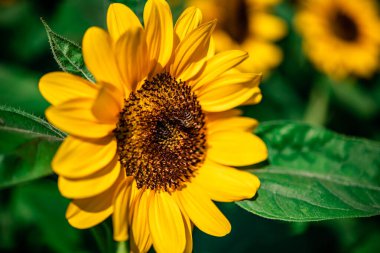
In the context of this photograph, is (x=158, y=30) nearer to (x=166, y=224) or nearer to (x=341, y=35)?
(x=166, y=224)

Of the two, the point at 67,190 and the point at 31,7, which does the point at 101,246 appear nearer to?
the point at 67,190

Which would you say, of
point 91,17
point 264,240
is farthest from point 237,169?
point 91,17

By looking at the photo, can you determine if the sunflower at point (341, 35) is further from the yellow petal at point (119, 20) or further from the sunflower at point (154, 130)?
the yellow petal at point (119, 20)

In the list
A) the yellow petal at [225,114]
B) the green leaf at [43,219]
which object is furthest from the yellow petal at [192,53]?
the green leaf at [43,219]

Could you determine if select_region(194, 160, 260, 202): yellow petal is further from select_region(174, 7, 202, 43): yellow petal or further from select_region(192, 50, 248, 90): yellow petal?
select_region(174, 7, 202, 43): yellow petal

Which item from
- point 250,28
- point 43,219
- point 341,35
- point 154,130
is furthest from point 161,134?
point 341,35

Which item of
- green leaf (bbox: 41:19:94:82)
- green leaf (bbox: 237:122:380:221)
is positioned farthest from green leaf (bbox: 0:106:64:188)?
green leaf (bbox: 237:122:380:221)
